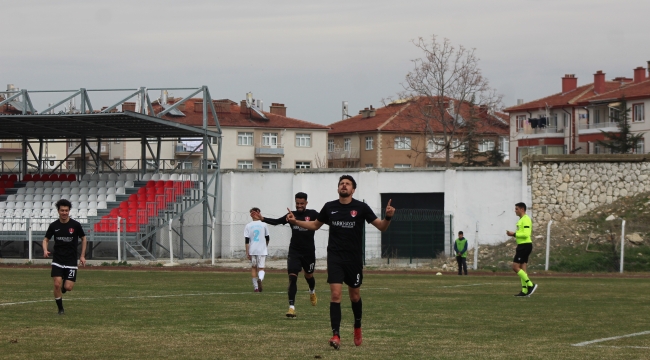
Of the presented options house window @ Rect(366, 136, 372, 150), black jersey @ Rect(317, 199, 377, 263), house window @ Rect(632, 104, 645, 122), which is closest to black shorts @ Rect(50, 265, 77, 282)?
black jersey @ Rect(317, 199, 377, 263)

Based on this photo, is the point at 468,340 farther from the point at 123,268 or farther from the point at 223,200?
the point at 223,200

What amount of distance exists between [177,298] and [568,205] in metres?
23.8

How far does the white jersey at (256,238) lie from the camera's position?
2070 cm

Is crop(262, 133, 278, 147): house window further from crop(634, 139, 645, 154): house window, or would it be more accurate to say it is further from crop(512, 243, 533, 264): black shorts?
crop(512, 243, 533, 264): black shorts

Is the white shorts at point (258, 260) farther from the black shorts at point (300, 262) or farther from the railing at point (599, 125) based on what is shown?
the railing at point (599, 125)

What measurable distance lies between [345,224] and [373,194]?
28.7m

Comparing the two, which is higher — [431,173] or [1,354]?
[431,173]

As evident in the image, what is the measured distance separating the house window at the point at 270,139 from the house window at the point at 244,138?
146 centimetres

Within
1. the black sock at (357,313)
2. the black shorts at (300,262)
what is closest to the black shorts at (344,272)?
the black sock at (357,313)

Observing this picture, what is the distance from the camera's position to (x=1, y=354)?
33.8 feet

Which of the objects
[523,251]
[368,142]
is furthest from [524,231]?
[368,142]

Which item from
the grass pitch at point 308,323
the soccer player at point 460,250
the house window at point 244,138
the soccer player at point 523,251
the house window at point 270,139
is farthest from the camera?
the house window at point 270,139

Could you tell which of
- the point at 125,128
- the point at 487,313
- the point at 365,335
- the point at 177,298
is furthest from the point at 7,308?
the point at 125,128

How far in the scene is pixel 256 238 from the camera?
20797 mm
